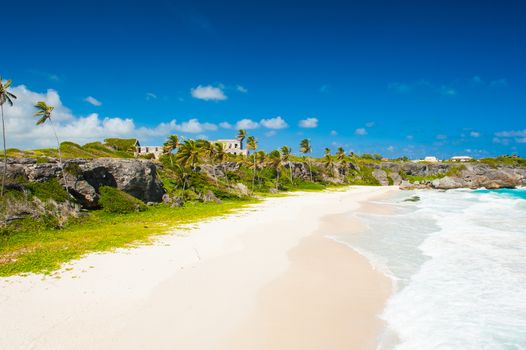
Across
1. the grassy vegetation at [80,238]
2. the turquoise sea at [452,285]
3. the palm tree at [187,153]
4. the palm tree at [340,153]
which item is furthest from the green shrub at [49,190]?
the palm tree at [340,153]

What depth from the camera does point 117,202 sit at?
3055cm

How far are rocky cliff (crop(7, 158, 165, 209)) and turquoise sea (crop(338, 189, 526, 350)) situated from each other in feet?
77.5

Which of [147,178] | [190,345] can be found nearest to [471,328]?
[190,345]

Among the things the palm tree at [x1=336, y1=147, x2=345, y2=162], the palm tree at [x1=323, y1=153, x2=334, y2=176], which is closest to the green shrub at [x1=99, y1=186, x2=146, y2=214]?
the palm tree at [x1=323, y1=153, x2=334, y2=176]

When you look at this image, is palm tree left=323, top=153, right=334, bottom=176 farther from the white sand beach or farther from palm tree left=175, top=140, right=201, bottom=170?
the white sand beach

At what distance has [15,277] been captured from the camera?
1229cm

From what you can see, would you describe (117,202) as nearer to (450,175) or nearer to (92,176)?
(92,176)

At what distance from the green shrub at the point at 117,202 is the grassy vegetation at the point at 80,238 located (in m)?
0.74

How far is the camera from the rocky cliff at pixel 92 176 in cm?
2673

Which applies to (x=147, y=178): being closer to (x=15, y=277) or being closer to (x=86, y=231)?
(x=86, y=231)

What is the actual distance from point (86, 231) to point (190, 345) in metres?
17.9

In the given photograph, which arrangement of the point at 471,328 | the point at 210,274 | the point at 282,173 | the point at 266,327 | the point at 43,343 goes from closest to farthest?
the point at 43,343
the point at 266,327
the point at 471,328
the point at 210,274
the point at 282,173

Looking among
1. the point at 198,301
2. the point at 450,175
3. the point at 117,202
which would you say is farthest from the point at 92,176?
the point at 450,175

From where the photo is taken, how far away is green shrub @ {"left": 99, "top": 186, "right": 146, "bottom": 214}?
29.9 m
